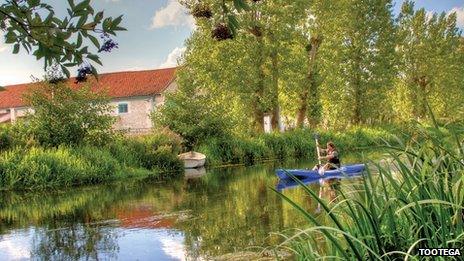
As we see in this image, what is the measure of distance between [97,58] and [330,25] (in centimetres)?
4113

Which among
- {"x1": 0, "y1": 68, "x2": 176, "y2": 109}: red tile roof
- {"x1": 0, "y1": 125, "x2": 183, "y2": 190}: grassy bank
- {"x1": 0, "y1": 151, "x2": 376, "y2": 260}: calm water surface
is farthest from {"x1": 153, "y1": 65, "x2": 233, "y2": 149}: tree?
{"x1": 0, "y1": 68, "x2": 176, "y2": 109}: red tile roof

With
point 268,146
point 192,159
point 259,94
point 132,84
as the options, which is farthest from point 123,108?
point 192,159

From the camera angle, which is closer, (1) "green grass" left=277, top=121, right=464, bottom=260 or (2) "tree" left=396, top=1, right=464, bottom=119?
(1) "green grass" left=277, top=121, right=464, bottom=260

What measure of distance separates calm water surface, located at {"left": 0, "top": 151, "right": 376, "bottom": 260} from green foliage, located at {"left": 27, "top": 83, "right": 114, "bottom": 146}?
223 inches

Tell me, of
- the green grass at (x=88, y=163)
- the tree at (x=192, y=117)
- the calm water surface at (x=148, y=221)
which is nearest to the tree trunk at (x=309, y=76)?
the tree at (x=192, y=117)

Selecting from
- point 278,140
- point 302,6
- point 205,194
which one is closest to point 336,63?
point 302,6

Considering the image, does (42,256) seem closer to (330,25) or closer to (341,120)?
(330,25)

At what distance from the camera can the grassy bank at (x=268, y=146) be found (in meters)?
33.4

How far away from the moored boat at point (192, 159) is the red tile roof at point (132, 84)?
72.9 ft

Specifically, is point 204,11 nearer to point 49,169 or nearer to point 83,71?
point 83,71

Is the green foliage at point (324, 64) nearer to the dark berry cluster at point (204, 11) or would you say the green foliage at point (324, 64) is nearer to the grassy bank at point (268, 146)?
the grassy bank at point (268, 146)

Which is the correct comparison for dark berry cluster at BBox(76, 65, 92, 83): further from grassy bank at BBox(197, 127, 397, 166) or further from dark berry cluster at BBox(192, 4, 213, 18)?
grassy bank at BBox(197, 127, 397, 166)

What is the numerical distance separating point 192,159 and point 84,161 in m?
6.58

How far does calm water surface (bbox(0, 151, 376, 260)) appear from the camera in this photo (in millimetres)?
10523
